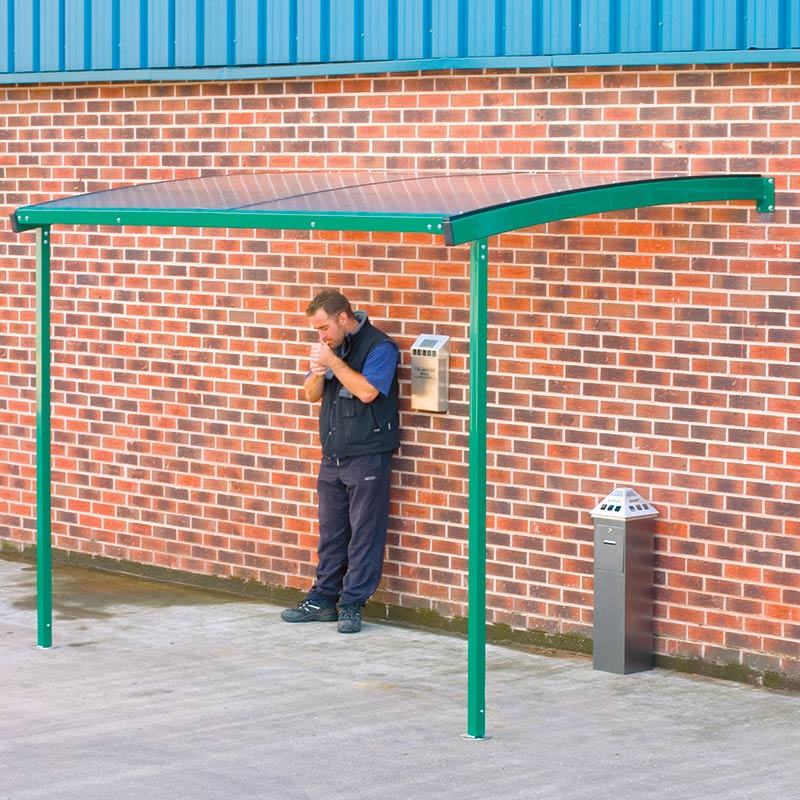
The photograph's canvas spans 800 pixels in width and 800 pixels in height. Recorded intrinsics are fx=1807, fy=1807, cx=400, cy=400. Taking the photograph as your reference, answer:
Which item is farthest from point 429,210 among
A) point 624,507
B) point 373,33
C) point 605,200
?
point 373,33

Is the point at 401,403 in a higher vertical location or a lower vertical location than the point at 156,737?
higher

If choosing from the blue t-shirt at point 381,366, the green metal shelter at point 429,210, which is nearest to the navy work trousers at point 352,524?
the blue t-shirt at point 381,366

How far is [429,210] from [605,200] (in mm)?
853

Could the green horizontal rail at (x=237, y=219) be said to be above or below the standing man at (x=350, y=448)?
above

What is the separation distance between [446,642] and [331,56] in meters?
3.32

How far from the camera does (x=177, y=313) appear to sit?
1106cm

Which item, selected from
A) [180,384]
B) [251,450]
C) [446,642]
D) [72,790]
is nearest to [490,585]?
[446,642]

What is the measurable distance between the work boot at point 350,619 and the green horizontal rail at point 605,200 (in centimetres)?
296

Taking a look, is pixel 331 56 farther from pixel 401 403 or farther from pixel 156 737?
pixel 156 737

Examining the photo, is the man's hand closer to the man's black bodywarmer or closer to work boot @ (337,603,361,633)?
the man's black bodywarmer

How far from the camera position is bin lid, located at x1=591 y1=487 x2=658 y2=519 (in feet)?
28.8

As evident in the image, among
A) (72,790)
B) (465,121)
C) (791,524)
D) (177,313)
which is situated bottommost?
(72,790)

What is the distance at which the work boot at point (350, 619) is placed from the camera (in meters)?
9.87

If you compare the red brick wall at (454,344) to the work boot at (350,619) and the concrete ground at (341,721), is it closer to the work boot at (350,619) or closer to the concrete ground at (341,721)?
the work boot at (350,619)
